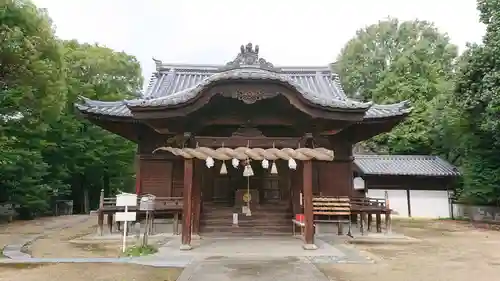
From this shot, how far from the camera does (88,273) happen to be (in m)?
7.48

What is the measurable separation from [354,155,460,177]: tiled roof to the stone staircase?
41.7 ft

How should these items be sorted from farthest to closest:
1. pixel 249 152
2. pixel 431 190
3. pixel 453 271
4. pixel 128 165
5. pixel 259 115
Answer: pixel 128 165 < pixel 431 190 < pixel 259 115 < pixel 249 152 < pixel 453 271

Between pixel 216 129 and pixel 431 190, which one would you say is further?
pixel 431 190

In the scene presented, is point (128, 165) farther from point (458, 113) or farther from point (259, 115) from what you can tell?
point (458, 113)

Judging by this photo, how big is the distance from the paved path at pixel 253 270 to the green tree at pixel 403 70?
1935cm

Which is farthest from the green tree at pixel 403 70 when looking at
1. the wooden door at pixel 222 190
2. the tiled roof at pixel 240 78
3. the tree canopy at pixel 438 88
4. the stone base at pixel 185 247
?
the stone base at pixel 185 247

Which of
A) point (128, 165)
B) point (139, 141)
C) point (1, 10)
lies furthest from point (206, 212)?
point (128, 165)

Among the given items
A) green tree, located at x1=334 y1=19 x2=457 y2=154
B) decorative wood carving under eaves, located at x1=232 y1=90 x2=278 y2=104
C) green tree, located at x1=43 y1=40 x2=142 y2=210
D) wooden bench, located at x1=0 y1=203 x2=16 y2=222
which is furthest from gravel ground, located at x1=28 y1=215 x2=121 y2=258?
green tree, located at x1=334 y1=19 x2=457 y2=154

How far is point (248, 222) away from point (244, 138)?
3585 millimetres

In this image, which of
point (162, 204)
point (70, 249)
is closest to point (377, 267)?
point (162, 204)

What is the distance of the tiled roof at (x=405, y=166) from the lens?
24.5m

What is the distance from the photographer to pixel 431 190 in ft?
82.6

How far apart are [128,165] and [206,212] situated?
18.7m

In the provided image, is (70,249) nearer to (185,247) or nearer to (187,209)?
(185,247)
